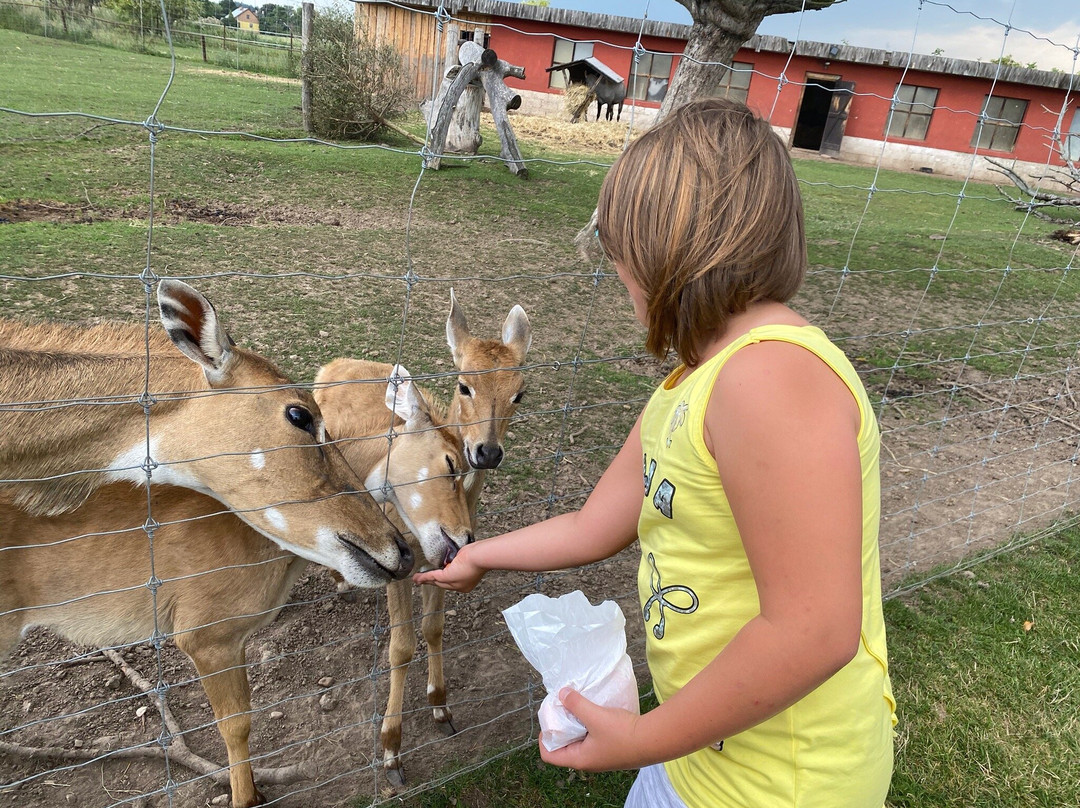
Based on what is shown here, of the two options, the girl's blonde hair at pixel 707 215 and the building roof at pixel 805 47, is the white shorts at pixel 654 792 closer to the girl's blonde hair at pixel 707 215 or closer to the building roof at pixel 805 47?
the girl's blonde hair at pixel 707 215

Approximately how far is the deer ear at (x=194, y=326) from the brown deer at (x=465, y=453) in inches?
31.8

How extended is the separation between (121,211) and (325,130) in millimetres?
6501

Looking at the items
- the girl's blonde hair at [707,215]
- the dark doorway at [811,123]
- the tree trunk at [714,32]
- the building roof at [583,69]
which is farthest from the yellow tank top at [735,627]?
the dark doorway at [811,123]

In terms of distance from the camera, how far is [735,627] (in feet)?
4.65

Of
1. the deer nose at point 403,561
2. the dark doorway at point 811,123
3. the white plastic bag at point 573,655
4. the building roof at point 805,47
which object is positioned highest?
the building roof at point 805,47

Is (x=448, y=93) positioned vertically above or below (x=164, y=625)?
above

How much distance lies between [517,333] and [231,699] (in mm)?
2299

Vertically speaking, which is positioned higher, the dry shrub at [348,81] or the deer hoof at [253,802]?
the dry shrub at [348,81]

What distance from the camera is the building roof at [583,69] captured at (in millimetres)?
21953

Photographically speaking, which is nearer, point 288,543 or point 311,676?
point 288,543

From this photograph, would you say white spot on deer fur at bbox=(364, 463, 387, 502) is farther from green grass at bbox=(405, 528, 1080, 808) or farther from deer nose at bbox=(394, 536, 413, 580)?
green grass at bbox=(405, 528, 1080, 808)

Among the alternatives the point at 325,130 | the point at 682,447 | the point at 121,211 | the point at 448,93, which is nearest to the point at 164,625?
the point at 682,447

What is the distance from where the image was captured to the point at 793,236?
1298 mm

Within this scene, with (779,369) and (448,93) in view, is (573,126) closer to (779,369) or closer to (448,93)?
(448,93)
